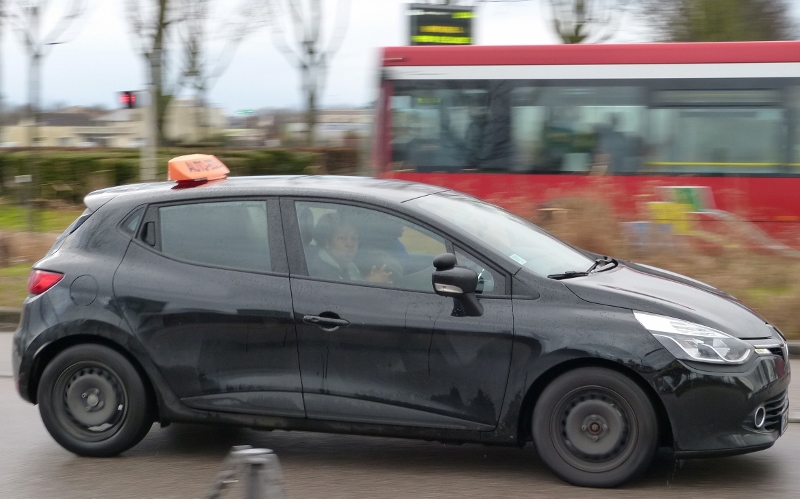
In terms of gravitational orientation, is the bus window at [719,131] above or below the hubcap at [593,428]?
above

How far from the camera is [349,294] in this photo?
5383 mm

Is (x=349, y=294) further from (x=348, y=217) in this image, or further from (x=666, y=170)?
(x=666, y=170)

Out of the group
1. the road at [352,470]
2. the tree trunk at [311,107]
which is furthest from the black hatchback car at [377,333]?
the tree trunk at [311,107]

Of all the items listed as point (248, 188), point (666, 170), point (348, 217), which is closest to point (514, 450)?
point (348, 217)

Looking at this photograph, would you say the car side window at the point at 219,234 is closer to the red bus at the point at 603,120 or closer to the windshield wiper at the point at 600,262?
the windshield wiper at the point at 600,262

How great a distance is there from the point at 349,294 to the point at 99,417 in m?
1.58

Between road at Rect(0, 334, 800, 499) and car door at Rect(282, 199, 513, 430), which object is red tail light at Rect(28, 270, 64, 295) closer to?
road at Rect(0, 334, 800, 499)

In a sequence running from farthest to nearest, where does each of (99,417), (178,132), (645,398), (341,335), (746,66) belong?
(178,132) → (746,66) → (99,417) → (341,335) → (645,398)

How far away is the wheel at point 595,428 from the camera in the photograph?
5.02 meters

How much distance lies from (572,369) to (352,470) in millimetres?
1275

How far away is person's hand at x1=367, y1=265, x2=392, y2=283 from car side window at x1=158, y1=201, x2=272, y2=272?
21.9 inches

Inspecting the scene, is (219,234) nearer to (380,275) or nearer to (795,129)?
(380,275)

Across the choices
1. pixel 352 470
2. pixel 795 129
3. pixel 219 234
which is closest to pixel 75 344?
pixel 219 234

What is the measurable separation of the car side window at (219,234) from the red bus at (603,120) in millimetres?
8402
